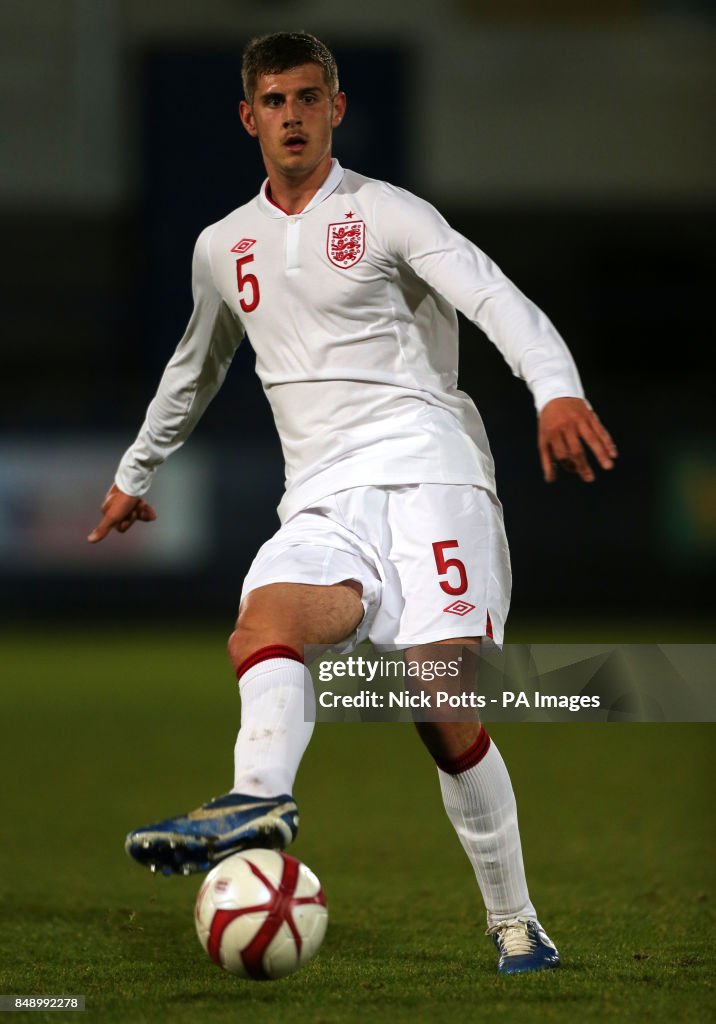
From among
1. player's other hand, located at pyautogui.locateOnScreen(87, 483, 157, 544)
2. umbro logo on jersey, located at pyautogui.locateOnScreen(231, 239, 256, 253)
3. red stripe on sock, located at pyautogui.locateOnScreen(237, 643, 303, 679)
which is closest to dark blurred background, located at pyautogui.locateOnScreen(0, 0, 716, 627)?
player's other hand, located at pyautogui.locateOnScreen(87, 483, 157, 544)

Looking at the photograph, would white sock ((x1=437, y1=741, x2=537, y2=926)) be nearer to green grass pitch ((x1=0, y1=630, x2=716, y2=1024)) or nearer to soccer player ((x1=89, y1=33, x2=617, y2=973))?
soccer player ((x1=89, y1=33, x2=617, y2=973))

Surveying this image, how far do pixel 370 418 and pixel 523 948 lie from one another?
1.19 meters

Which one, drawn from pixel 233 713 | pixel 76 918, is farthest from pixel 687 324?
pixel 76 918

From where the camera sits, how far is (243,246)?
3676mm

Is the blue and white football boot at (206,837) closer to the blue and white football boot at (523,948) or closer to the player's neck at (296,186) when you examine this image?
the blue and white football boot at (523,948)

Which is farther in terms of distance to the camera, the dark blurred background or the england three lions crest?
the dark blurred background

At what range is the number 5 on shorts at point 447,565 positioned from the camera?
3426mm

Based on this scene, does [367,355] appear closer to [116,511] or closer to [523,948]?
[116,511]

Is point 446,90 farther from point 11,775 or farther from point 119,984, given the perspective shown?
point 119,984

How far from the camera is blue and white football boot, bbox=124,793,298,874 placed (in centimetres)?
286

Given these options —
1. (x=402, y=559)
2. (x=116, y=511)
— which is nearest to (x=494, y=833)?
(x=402, y=559)

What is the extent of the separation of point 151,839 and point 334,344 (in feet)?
3.94

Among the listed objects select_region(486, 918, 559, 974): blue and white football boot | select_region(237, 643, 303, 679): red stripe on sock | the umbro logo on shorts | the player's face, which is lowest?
select_region(486, 918, 559, 974): blue and white football boot

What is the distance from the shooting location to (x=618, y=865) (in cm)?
514
